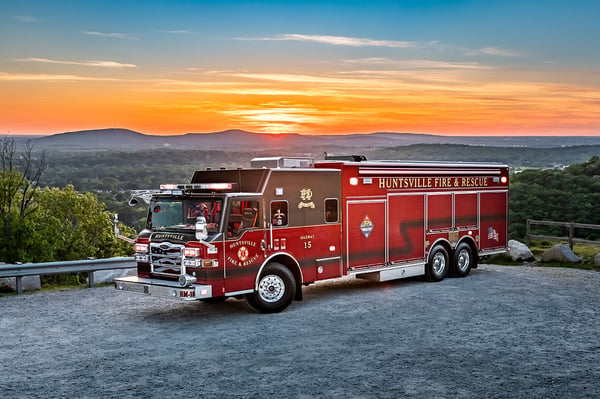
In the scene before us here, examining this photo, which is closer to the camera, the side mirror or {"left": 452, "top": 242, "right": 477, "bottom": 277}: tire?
the side mirror

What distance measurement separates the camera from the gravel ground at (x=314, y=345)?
8.76 m

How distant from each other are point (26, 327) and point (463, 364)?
7.95 metres

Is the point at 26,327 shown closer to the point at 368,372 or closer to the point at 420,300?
the point at 368,372

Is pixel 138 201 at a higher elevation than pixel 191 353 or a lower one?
higher

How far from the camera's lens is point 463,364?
981cm

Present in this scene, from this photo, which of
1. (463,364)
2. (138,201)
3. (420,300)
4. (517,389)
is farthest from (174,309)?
(517,389)

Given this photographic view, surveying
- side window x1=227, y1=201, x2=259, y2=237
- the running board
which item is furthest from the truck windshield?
the running board

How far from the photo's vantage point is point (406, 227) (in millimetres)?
17172

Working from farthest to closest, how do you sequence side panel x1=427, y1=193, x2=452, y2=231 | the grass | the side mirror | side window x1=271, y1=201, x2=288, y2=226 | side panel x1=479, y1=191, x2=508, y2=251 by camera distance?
the grass, side panel x1=479, y1=191, x2=508, y2=251, side panel x1=427, y1=193, x2=452, y2=231, side window x1=271, y1=201, x2=288, y2=226, the side mirror

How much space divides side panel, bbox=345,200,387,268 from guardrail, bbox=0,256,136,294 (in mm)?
5513

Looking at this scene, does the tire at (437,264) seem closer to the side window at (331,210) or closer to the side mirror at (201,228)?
the side window at (331,210)

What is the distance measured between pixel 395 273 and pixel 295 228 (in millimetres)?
3752

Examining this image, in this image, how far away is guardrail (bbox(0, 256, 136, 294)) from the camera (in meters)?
15.7

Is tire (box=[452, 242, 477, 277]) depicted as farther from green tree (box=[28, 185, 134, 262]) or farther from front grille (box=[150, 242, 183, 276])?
green tree (box=[28, 185, 134, 262])
